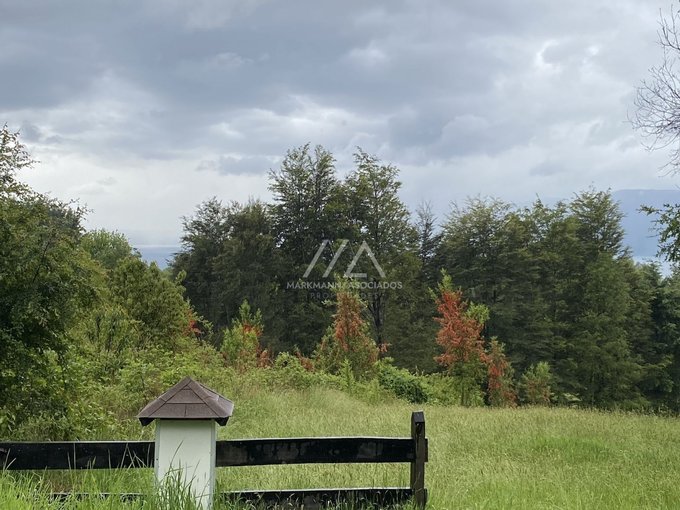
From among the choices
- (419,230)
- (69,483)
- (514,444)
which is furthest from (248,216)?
(69,483)

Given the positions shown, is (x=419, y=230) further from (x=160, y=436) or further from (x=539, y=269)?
(x=160, y=436)

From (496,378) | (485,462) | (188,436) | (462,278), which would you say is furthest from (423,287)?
(188,436)

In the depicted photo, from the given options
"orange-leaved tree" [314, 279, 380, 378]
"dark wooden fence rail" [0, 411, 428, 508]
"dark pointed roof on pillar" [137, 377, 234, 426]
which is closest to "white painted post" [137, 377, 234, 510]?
"dark pointed roof on pillar" [137, 377, 234, 426]

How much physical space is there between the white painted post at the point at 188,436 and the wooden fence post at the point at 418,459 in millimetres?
1466

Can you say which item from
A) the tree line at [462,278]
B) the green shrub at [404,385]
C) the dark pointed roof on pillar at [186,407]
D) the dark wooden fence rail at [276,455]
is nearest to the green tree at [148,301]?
the green shrub at [404,385]

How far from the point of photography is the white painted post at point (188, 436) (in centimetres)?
375

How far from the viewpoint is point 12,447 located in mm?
4031

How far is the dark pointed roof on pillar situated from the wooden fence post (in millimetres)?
1448

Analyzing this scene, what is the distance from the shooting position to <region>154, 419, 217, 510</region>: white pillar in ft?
12.3

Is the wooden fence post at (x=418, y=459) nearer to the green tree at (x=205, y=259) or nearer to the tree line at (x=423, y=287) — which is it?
the tree line at (x=423, y=287)

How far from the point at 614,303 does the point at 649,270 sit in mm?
6609

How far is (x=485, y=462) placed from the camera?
7461 mm

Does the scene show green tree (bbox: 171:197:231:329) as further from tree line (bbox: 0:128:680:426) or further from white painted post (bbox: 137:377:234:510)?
white painted post (bbox: 137:377:234:510)

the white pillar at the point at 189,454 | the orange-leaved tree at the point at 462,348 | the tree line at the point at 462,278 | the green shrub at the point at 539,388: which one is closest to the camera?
the white pillar at the point at 189,454
